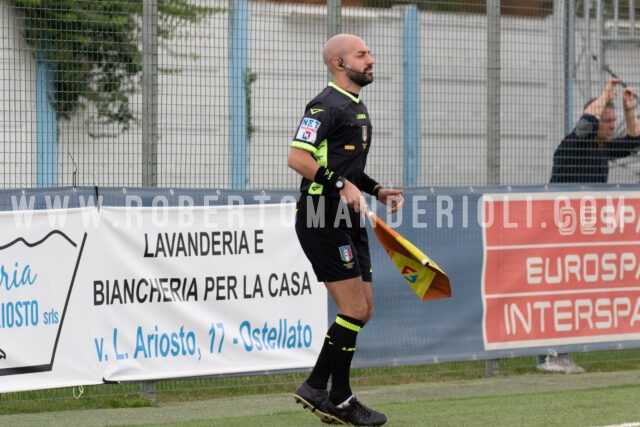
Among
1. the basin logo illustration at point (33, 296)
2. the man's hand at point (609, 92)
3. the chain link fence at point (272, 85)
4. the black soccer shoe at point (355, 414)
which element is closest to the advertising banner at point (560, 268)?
the chain link fence at point (272, 85)

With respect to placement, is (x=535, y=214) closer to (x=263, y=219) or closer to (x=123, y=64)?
(x=263, y=219)

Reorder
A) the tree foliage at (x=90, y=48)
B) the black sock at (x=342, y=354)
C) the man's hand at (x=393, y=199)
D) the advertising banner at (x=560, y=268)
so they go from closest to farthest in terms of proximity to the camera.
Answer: the black sock at (x=342, y=354), the man's hand at (x=393, y=199), the tree foliage at (x=90, y=48), the advertising banner at (x=560, y=268)

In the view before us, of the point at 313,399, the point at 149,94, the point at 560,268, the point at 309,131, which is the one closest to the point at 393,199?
the point at 309,131

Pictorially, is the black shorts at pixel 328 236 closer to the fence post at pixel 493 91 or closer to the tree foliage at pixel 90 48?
the tree foliage at pixel 90 48

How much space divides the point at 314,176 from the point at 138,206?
2.23m

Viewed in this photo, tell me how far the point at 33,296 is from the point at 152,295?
0.85 m

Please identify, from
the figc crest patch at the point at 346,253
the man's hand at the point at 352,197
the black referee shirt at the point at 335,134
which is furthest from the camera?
the figc crest patch at the point at 346,253

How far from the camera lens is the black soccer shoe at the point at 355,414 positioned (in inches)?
259

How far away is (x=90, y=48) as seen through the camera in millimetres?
8133

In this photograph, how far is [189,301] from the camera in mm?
8203

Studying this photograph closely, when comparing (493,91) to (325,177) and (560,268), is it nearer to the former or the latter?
(560,268)

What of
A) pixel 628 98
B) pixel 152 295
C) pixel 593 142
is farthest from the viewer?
pixel 593 142

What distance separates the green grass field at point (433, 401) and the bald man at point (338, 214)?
41 centimetres

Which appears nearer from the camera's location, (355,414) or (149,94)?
(355,414)
